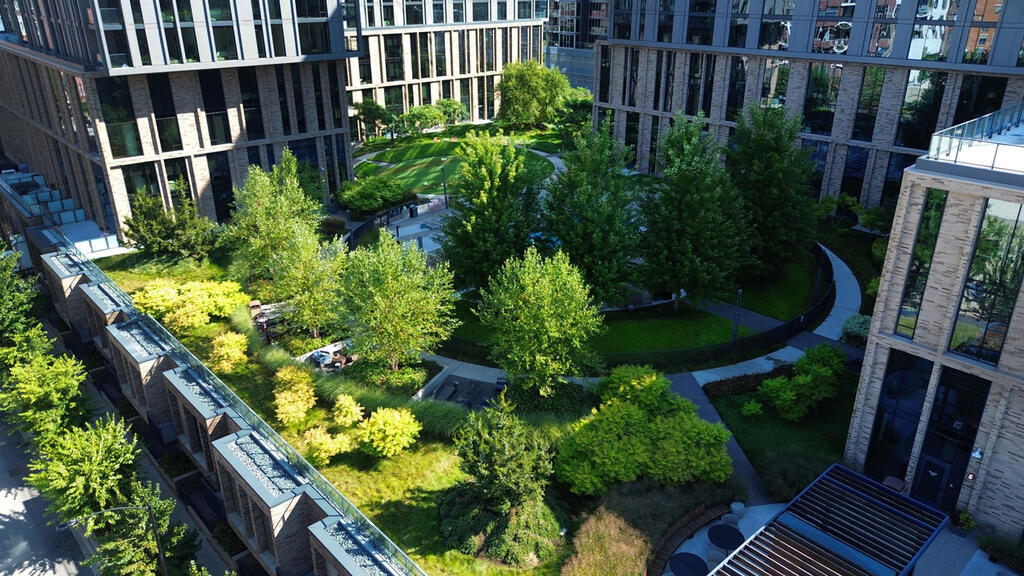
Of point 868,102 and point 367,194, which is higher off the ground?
point 868,102

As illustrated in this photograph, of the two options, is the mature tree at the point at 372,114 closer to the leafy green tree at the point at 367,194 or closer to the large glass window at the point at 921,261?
the leafy green tree at the point at 367,194

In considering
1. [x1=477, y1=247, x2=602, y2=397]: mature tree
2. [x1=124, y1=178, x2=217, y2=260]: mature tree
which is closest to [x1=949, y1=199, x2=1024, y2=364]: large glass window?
[x1=477, y1=247, x2=602, y2=397]: mature tree

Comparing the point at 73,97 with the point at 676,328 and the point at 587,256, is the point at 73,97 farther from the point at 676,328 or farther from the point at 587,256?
the point at 676,328

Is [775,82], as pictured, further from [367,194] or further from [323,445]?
[323,445]

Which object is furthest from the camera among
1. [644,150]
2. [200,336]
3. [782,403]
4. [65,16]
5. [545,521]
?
[644,150]

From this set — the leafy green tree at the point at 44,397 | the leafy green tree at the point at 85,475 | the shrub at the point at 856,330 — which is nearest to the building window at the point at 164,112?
the leafy green tree at the point at 44,397

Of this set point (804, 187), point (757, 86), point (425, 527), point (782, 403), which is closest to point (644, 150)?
point (757, 86)

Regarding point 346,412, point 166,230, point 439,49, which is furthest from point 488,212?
point 439,49
